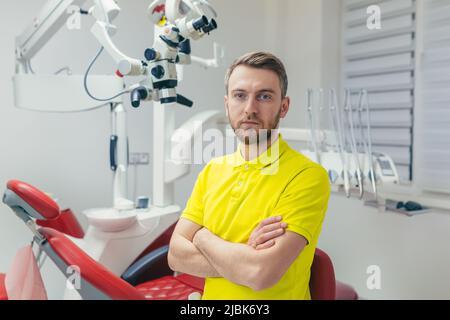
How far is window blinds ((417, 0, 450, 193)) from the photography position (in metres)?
1.56

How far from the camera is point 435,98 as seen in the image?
158 cm

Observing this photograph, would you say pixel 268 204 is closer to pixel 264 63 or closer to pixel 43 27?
pixel 264 63

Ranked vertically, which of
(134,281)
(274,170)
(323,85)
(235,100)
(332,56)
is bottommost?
(134,281)

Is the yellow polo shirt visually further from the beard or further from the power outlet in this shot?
the power outlet

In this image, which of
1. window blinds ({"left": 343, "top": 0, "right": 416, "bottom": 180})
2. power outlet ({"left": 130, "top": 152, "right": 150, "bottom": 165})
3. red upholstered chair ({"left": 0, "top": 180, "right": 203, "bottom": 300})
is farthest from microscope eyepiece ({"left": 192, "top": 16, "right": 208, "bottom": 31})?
power outlet ({"left": 130, "top": 152, "right": 150, "bottom": 165})

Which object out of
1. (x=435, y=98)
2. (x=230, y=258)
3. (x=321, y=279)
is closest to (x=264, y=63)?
(x=230, y=258)

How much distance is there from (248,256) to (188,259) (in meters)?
0.17

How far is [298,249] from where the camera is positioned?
79 centimetres

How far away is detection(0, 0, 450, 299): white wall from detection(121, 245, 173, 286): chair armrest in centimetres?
49

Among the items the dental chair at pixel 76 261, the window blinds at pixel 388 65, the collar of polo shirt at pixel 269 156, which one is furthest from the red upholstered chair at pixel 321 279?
the window blinds at pixel 388 65

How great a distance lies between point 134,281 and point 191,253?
84 cm

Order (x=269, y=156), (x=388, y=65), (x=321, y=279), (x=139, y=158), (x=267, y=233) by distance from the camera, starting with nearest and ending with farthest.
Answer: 1. (x=267, y=233)
2. (x=269, y=156)
3. (x=321, y=279)
4. (x=388, y=65)
5. (x=139, y=158)
